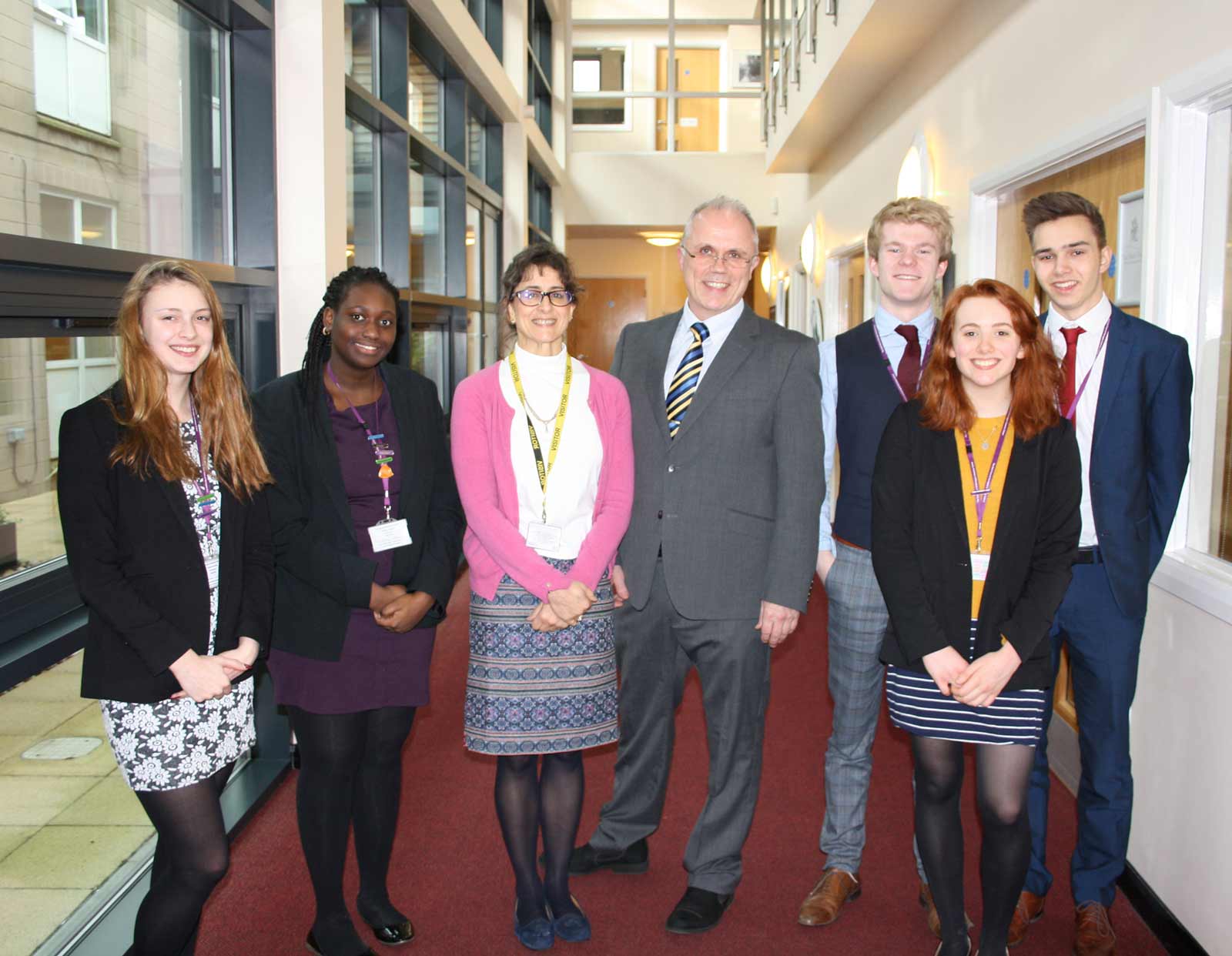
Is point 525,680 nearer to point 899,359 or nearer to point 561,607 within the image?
point 561,607

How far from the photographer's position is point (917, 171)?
5.61 metres

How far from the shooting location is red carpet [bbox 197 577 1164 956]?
2.56 metres

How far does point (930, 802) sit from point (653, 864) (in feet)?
3.28

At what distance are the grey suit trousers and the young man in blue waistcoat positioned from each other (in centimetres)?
22

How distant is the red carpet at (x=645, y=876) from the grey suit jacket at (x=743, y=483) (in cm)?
84

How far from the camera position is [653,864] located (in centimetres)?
298

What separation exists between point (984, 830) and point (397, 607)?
1.37 meters

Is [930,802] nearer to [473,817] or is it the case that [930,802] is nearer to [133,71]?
[473,817]

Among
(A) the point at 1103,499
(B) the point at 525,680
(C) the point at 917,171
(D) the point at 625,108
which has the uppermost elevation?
(D) the point at 625,108

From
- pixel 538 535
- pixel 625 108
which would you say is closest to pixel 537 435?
pixel 538 535

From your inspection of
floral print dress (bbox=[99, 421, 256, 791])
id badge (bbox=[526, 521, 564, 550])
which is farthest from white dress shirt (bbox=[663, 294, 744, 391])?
floral print dress (bbox=[99, 421, 256, 791])

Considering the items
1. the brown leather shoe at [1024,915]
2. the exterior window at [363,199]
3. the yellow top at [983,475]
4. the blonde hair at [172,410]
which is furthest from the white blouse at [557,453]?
the exterior window at [363,199]

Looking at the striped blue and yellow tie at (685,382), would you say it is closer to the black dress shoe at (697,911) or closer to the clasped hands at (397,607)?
the clasped hands at (397,607)

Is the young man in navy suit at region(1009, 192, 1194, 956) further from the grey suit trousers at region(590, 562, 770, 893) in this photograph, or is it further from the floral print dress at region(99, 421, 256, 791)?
the floral print dress at region(99, 421, 256, 791)
